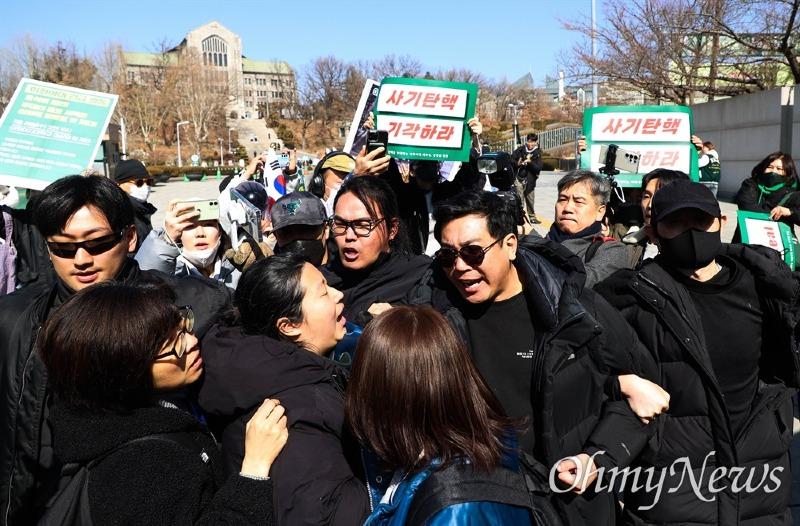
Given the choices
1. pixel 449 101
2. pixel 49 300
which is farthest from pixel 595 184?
pixel 49 300

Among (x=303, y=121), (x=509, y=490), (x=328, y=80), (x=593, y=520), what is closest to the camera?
(x=509, y=490)

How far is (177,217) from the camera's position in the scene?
360 centimetres

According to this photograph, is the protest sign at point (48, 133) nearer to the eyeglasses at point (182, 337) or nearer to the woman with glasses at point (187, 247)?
the woman with glasses at point (187, 247)

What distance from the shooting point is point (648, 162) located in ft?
17.0

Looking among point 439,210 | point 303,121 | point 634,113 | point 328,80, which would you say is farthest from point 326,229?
point 303,121

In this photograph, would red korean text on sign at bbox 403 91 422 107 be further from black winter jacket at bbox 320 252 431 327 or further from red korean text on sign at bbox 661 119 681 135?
red korean text on sign at bbox 661 119 681 135

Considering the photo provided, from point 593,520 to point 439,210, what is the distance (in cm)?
130

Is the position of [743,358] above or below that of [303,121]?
below

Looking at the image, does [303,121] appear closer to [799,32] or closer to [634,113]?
[799,32]

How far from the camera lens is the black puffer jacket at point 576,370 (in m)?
2.41

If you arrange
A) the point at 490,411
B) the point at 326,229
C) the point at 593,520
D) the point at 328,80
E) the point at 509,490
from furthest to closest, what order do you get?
the point at 328,80 < the point at 326,229 < the point at 593,520 < the point at 490,411 < the point at 509,490

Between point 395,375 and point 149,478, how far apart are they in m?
0.72
